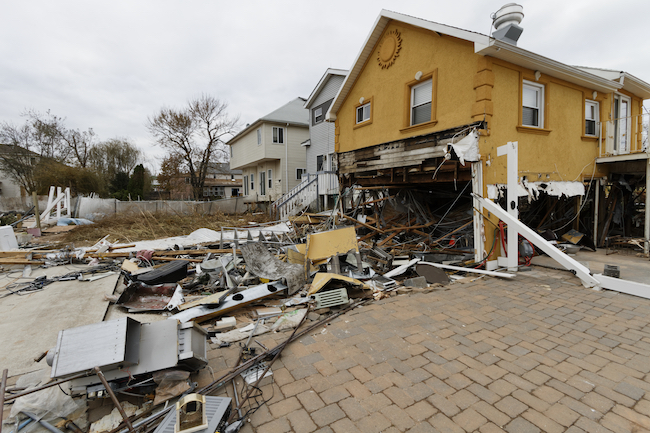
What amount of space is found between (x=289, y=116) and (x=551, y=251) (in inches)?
816

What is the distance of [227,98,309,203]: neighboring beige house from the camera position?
73.5ft

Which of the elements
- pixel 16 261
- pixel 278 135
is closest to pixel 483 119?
pixel 16 261

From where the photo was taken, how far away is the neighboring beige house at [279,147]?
22.4 meters

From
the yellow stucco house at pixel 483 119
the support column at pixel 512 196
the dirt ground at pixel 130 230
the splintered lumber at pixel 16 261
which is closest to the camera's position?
the support column at pixel 512 196

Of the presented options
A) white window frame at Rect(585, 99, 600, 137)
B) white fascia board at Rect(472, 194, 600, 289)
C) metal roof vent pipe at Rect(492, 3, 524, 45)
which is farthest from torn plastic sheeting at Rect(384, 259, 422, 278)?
white window frame at Rect(585, 99, 600, 137)

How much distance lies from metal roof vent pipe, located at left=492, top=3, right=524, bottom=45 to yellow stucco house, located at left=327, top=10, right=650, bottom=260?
0.16ft

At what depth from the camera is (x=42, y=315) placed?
14.7 feet

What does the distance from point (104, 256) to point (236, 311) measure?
647 centimetres

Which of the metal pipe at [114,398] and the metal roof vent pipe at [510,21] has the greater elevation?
the metal roof vent pipe at [510,21]

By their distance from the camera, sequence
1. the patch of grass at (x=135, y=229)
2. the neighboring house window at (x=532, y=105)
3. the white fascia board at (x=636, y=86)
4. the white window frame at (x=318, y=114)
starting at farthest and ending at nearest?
1. the white window frame at (x=318, y=114)
2. the patch of grass at (x=135, y=229)
3. the white fascia board at (x=636, y=86)
4. the neighboring house window at (x=532, y=105)

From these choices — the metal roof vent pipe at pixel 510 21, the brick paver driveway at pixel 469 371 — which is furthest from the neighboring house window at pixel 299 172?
the brick paver driveway at pixel 469 371

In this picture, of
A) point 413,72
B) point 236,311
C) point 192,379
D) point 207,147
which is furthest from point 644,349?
point 207,147

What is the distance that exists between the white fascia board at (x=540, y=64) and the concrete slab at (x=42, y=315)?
8872 mm

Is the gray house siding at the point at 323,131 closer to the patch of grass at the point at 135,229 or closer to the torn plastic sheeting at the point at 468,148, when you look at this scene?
the patch of grass at the point at 135,229
